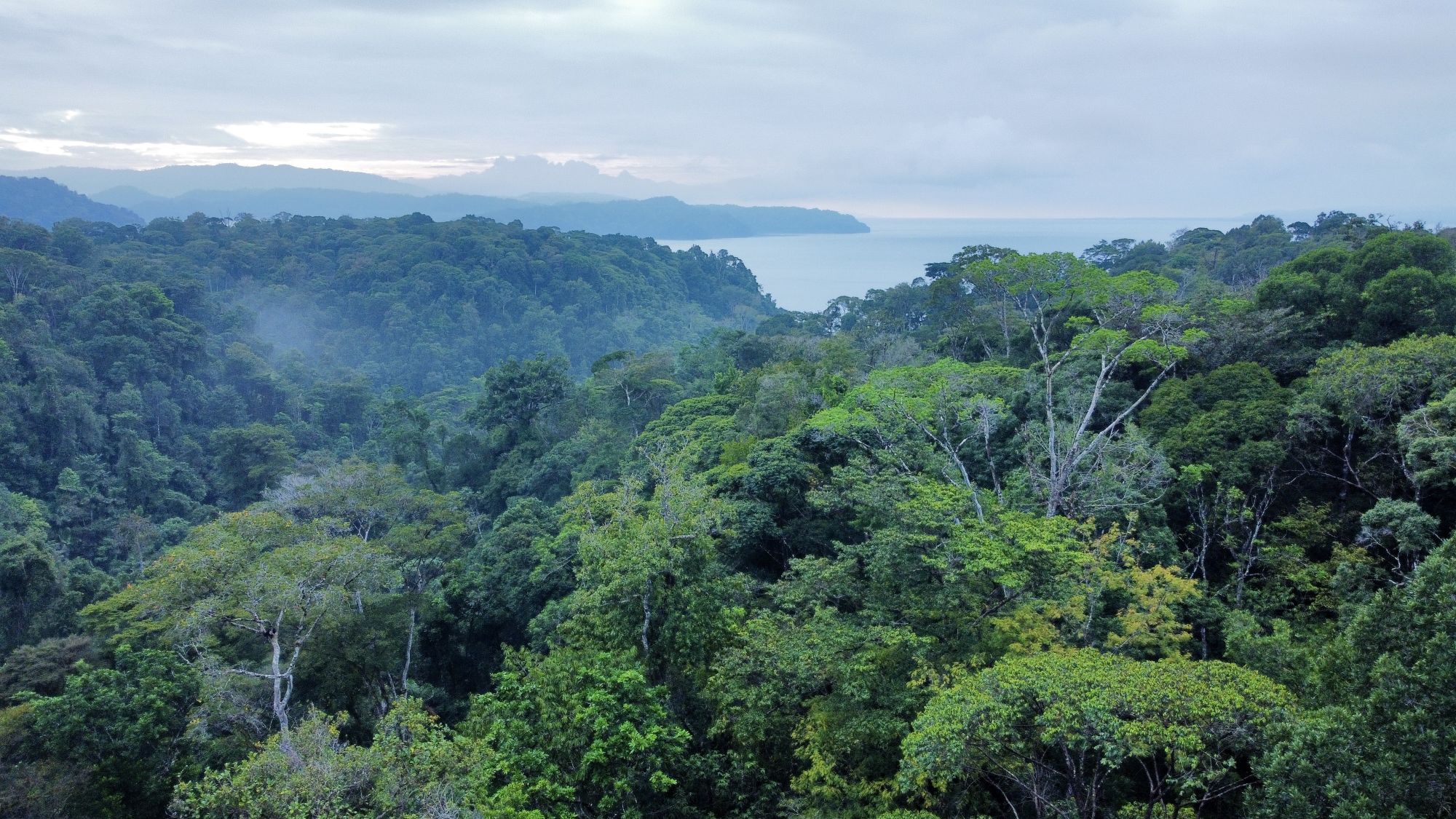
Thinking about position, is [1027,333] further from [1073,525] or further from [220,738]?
[220,738]

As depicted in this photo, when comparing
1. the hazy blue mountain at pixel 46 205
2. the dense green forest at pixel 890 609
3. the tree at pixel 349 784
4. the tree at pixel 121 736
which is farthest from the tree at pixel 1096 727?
the hazy blue mountain at pixel 46 205

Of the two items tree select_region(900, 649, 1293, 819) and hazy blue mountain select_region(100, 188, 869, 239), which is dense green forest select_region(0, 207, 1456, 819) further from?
hazy blue mountain select_region(100, 188, 869, 239)

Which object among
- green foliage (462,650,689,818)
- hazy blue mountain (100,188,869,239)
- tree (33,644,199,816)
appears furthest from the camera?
hazy blue mountain (100,188,869,239)

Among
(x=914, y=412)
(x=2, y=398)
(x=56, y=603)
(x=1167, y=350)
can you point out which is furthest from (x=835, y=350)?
(x=2, y=398)

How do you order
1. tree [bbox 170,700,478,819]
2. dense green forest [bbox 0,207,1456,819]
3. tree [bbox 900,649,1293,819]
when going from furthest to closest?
tree [bbox 170,700,478,819] → dense green forest [bbox 0,207,1456,819] → tree [bbox 900,649,1293,819]

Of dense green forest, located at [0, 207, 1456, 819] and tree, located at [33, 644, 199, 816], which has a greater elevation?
dense green forest, located at [0, 207, 1456, 819]

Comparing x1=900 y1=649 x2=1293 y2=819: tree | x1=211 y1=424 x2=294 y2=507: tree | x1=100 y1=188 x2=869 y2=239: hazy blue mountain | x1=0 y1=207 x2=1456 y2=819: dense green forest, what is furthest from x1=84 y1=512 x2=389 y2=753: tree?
x1=100 y1=188 x2=869 y2=239: hazy blue mountain

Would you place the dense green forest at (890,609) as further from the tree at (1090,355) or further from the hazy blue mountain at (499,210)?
the hazy blue mountain at (499,210)
